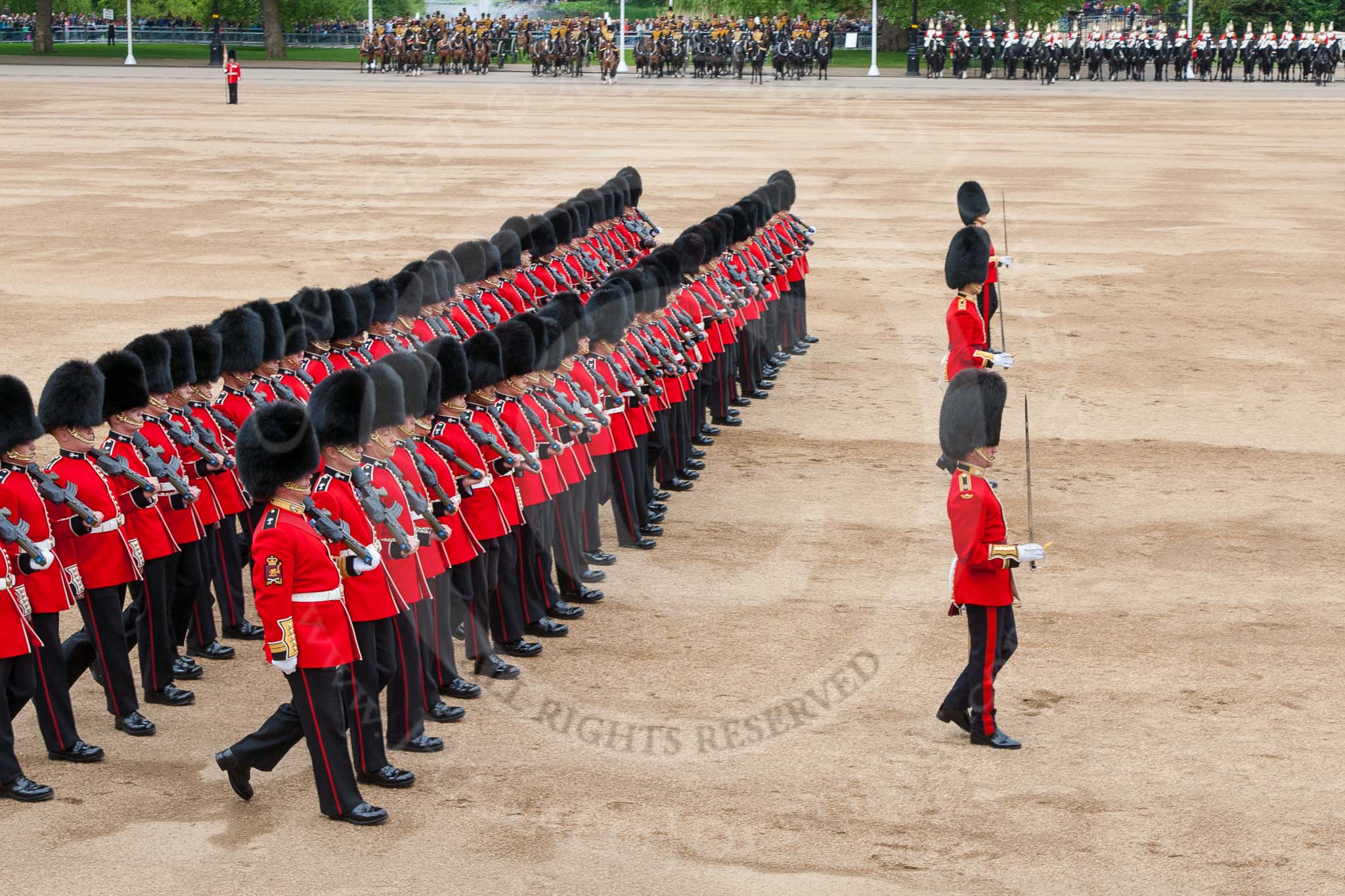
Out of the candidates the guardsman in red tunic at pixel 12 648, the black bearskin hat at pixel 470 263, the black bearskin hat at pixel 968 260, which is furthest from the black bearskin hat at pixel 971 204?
the guardsman in red tunic at pixel 12 648

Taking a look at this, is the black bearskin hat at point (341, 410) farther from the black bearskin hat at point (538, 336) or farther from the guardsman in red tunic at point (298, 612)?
the black bearskin hat at point (538, 336)

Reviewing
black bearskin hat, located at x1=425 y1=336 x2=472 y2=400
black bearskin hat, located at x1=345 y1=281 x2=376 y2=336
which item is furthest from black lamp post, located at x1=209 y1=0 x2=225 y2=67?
black bearskin hat, located at x1=425 y1=336 x2=472 y2=400

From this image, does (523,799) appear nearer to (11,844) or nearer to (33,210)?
(11,844)

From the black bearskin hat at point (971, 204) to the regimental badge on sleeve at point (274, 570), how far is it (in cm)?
643

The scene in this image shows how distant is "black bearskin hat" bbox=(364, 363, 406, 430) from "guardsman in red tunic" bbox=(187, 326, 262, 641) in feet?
4.24

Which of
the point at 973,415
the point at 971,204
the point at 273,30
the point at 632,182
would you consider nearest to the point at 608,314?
the point at 973,415

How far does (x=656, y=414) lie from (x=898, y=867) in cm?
422

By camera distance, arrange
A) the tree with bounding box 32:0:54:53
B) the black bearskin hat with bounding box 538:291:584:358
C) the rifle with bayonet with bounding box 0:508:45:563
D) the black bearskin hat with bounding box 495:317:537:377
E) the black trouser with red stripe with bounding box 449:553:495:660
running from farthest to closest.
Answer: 1. the tree with bounding box 32:0:54:53
2. the black bearskin hat with bounding box 538:291:584:358
3. the black bearskin hat with bounding box 495:317:537:377
4. the black trouser with red stripe with bounding box 449:553:495:660
5. the rifle with bayonet with bounding box 0:508:45:563

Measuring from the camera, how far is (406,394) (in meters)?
6.21

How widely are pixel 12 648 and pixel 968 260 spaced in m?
5.75

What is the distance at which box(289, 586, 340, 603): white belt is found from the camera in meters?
5.30

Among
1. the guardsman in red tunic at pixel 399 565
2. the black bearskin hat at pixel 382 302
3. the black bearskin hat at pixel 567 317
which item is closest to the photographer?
the guardsman in red tunic at pixel 399 565

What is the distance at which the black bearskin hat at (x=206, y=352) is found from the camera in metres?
7.06

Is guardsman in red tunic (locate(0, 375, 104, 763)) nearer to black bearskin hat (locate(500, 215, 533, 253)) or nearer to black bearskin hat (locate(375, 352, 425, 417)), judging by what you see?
black bearskin hat (locate(375, 352, 425, 417))
